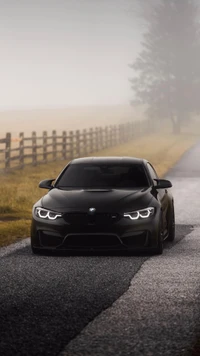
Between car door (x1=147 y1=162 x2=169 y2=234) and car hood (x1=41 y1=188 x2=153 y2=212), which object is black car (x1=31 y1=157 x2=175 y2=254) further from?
car door (x1=147 y1=162 x2=169 y2=234)

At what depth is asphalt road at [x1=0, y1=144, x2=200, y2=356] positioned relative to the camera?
6496 millimetres

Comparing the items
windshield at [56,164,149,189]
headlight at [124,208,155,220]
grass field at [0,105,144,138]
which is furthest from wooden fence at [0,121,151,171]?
grass field at [0,105,144,138]

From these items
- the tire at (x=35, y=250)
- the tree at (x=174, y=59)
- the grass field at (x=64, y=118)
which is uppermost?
the tire at (x=35, y=250)

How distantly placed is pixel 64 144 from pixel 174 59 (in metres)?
42.7

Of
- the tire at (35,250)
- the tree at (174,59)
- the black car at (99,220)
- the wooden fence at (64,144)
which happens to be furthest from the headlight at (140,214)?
the tree at (174,59)

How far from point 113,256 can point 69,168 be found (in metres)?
1.92

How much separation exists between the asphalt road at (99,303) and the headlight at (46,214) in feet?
1.83

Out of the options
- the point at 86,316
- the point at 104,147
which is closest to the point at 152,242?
the point at 86,316

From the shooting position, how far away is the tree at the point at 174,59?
80.1 meters

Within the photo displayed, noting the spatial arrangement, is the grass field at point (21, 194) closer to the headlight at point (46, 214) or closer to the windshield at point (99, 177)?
the windshield at point (99, 177)

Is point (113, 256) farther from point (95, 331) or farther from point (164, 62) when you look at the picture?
point (164, 62)

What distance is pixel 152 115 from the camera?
81875mm

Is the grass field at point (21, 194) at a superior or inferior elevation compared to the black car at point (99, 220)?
inferior

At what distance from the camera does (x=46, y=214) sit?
38.7ft
